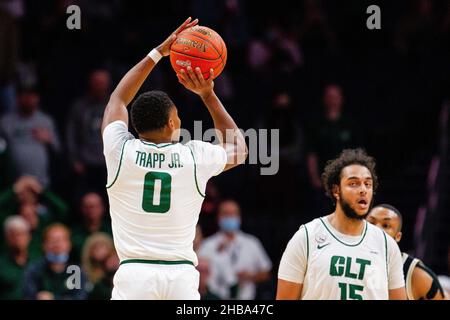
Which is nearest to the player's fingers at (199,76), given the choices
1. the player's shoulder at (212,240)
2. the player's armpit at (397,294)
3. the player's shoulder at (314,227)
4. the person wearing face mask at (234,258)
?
the player's shoulder at (314,227)

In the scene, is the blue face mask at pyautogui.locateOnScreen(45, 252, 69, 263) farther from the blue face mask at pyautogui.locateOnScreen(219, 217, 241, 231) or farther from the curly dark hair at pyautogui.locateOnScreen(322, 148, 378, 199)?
the curly dark hair at pyautogui.locateOnScreen(322, 148, 378, 199)

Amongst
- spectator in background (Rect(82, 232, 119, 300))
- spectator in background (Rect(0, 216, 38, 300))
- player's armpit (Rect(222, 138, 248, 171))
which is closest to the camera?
player's armpit (Rect(222, 138, 248, 171))

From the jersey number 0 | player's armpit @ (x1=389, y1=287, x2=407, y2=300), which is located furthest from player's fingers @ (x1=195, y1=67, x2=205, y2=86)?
player's armpit @ (x1=389, y1=287, x2=407, y2=300)

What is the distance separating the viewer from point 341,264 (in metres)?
7.18

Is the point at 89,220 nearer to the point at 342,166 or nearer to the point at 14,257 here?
the point at 14,257

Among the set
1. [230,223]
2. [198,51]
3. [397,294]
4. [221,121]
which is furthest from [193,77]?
[230,223]

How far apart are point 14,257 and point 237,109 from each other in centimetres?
403

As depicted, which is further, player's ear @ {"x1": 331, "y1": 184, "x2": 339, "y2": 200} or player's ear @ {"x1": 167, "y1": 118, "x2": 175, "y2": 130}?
player's ear @ {"x1": 331, "y1": 184, "x2": 339, "y2": 200}

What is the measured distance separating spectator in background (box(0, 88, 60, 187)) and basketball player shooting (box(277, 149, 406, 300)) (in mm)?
6072

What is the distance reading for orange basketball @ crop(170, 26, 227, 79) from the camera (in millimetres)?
7059

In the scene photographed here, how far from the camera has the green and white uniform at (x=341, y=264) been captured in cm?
713

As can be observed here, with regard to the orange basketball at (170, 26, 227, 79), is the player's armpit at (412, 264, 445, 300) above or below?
below
